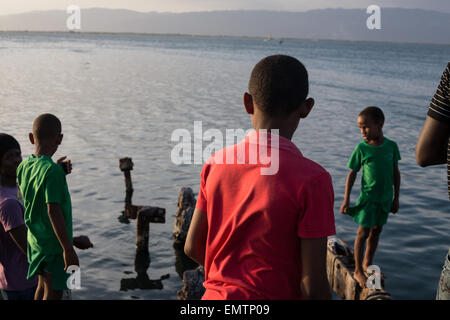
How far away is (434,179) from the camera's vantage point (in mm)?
16250

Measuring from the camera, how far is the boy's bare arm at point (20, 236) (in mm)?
4469

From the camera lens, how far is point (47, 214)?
4.50 meters

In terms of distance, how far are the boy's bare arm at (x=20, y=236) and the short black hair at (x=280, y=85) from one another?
312 centimetres

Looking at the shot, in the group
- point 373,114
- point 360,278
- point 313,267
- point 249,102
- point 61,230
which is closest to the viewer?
point 313,267

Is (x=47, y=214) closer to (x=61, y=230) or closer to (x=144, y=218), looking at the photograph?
(x=61, y=230)

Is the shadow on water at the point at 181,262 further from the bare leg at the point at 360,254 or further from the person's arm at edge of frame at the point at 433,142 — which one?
the person's arm at edge of frame at the point at 433,142

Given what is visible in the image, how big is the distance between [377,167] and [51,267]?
4.75 meters

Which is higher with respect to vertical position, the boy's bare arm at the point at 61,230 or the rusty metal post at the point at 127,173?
the boy's bare arm at the point at 61,230

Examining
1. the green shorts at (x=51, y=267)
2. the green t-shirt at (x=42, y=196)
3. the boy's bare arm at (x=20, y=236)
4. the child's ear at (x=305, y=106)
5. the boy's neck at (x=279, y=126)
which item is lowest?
the green shorts at (x=51, y=267)

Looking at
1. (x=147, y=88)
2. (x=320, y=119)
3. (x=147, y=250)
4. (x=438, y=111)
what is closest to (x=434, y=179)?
(x=147, y=250)

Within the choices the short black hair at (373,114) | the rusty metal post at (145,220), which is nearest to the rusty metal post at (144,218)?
the rusty metal post at (145,220)

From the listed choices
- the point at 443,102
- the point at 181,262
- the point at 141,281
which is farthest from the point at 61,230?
the point at 181,262

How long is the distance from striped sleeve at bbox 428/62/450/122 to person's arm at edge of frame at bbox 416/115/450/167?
0.10 feet
